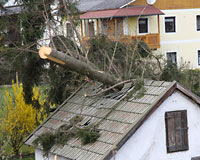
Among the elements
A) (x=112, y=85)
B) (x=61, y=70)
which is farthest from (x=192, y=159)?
(x=61, y=70)

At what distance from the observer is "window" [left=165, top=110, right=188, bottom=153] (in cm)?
1026

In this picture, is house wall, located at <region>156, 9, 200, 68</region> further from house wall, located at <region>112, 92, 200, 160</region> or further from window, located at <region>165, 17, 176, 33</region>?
house wall, located at <region>112, 92, 200, 160</region>

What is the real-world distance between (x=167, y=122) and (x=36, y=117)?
9.54m

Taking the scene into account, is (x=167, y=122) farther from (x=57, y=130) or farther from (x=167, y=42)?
(x=167, y=42)

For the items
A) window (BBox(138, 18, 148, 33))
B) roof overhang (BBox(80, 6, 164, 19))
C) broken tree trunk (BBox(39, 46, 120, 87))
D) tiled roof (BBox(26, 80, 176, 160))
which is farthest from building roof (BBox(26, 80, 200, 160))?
window (BBox(138, 18, 148, 33))

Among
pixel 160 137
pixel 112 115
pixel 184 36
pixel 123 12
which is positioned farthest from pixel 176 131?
pixel 184 36

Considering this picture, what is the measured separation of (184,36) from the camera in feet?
125

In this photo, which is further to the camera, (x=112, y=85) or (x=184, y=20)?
(x=184, y=20)

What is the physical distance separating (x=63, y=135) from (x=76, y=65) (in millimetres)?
1775

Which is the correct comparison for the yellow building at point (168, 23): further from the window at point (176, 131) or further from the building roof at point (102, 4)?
the window at point (176, 131)

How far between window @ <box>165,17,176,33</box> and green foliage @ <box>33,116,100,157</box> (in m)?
27.5

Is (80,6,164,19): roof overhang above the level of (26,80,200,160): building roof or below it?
above

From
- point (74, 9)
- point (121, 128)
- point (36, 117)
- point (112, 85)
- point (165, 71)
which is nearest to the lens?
point (121, 128)

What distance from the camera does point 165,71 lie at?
1495 centimetres
